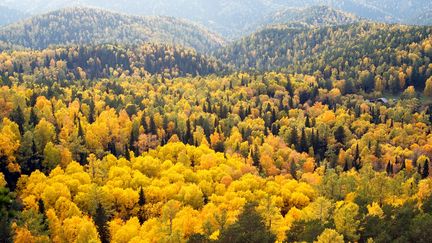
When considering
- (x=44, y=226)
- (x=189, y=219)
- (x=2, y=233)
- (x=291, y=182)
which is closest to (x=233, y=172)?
(x=291, y=182)

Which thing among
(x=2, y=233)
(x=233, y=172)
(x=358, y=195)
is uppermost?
(x=2, y=233)

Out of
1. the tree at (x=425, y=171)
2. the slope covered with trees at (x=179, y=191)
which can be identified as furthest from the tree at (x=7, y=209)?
the tree at (x=425, y=171)

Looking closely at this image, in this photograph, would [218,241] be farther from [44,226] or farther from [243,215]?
[44,226]

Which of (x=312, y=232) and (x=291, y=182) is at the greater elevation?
(x=312, y=232)

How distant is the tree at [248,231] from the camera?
85037mm

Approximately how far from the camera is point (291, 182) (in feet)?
490

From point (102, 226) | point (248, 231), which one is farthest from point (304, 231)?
point (102, 226)

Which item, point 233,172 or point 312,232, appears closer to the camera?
point 312,232

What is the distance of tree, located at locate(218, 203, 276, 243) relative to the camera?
8504 cm

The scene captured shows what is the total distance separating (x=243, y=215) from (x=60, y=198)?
2019 inches

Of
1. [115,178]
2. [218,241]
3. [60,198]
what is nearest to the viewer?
[218,241]

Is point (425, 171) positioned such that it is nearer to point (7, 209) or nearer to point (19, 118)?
point (7, 209)

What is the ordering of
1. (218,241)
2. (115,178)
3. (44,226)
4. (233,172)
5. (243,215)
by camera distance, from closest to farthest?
1. (218,241)
2. (243,215)
3. (44,226)
4. (115,178)
5. (233,172)

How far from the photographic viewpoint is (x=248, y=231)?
89188mm
